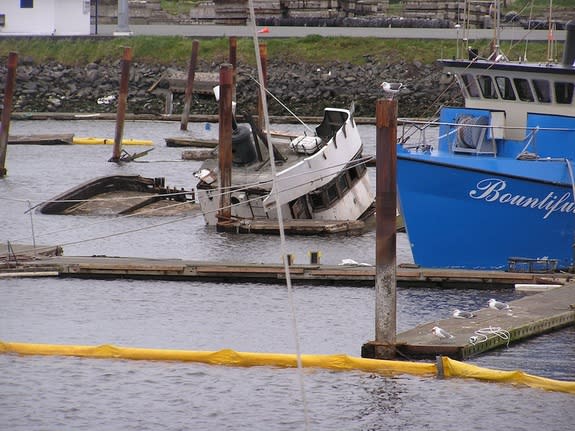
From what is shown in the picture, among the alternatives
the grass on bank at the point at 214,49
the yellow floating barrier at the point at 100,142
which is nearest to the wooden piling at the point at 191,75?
the yellow floating barrier at the point at 100,142

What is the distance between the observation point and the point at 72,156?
53.6 m

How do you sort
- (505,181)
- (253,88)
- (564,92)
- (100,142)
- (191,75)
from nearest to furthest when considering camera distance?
(505,181)
(564,92)
(100,142)
(191,75)
(253,88)

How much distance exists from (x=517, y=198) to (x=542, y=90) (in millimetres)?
2342

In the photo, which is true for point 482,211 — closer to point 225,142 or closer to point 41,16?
point 225,142

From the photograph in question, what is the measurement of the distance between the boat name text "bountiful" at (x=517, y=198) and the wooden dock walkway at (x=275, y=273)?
1537 mm

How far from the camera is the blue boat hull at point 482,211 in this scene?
2712 centimetres

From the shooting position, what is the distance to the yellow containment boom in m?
20.2

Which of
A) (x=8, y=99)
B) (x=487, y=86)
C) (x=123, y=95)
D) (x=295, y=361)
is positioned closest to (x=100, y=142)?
(x=123, y=95)

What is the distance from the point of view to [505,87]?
2859 centimetres

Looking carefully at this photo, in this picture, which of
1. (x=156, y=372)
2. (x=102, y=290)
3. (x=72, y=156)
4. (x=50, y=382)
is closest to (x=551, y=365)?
(x=156, y=372)

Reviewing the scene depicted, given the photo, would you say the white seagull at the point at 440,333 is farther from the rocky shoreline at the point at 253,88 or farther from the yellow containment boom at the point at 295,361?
the rocky shoreline at the point at 253,88

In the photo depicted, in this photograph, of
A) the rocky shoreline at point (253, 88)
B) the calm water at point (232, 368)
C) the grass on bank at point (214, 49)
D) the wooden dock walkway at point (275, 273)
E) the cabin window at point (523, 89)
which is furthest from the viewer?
the grass on bank at point (214, 49)

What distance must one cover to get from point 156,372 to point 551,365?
590cm

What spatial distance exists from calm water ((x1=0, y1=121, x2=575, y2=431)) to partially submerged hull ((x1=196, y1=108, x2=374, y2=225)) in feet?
3.87
